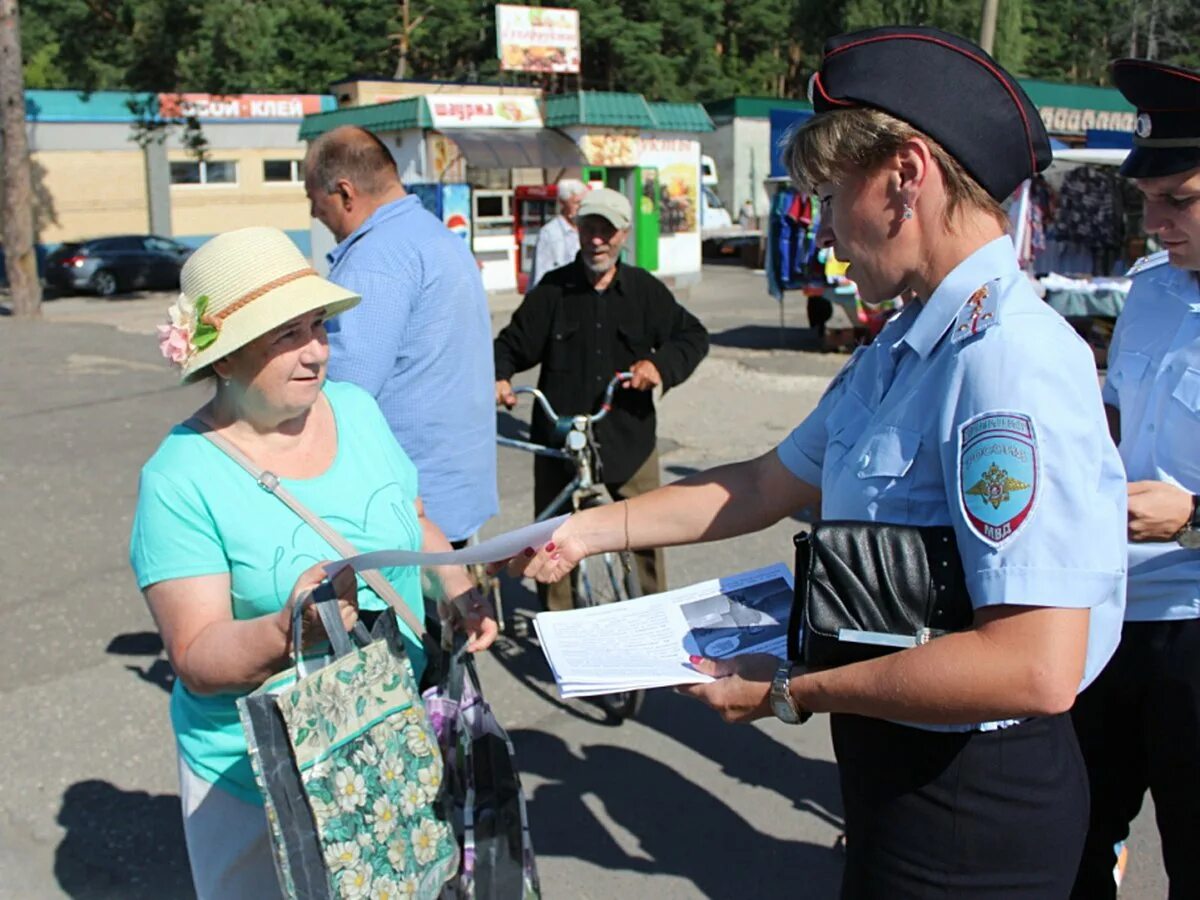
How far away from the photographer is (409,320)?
3.85 metres

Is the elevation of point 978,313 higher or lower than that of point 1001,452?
higher

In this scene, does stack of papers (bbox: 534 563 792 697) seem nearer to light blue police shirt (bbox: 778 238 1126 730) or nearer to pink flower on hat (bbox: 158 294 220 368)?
light blue police shirt (bbox: 778 238 1126 730)

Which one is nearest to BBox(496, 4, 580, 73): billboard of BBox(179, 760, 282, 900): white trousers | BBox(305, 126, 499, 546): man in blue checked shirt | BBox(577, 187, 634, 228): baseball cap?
BBox(577, 187, 634, 228): baseball cap

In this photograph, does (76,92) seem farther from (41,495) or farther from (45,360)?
(41,495)

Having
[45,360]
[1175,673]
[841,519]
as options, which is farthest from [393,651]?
[45,360]

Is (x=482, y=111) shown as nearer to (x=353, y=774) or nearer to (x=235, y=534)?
(x=235, y=534)

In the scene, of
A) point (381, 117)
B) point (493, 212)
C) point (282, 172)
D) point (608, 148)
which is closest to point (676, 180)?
point (608, 148)

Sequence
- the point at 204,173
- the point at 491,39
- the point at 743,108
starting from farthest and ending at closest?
the point at 491,39 → the point at 743,108 → the point at 204,173

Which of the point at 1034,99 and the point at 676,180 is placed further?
the point at 1034,99

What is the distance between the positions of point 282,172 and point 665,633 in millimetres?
33702

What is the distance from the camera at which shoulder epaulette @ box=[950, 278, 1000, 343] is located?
159 cm

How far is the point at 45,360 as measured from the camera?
48.6 ft

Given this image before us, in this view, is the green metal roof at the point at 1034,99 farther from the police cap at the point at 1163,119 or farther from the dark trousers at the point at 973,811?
the dark trousers at the point at 973,811

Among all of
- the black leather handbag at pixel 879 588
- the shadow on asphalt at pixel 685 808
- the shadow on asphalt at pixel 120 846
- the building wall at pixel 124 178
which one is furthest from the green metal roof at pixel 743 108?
the black leather handbag at pixel 879 588
